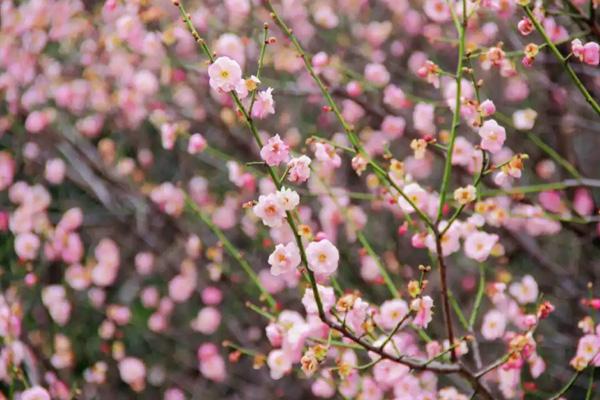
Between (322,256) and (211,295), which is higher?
(322,256)

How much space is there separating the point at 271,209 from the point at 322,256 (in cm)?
24

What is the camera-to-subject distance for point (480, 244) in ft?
8.07

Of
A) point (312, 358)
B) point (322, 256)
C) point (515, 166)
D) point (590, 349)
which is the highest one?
→ point (515, 166)

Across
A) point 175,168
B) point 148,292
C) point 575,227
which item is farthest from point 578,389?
point 175,168

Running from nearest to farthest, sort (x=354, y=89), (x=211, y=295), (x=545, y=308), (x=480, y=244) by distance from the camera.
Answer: (x=545, y=308) < (x=480, y=244) < (x=354, y=89) < (x=211, y=295)

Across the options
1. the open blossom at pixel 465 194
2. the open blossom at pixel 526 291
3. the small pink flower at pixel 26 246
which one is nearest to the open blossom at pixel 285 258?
the open blossom at pixel 465 194

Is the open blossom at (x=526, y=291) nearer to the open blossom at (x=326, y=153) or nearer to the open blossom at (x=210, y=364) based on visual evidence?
the open blossom at (x=326, y=153)

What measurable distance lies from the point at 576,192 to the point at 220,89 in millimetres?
3196

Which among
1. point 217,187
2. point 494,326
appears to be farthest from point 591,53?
point 217,187

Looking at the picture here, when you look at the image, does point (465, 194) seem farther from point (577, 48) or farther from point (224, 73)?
point (224, 73)

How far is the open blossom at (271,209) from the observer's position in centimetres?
170

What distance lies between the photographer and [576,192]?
4.43m

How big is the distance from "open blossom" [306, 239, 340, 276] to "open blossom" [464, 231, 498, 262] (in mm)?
680

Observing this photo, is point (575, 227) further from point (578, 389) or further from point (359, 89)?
point (578, 389)
